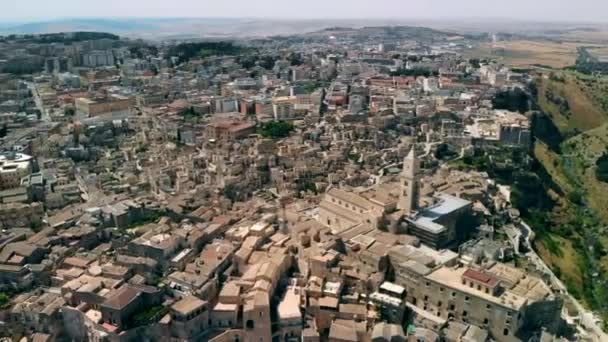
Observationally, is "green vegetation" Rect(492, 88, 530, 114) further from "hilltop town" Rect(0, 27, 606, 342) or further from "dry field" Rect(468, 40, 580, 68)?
"dry field" Rect(468, 40, 580, 68)

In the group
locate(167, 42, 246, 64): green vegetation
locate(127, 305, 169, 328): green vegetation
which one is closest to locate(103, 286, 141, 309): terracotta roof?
locate(127, 305, 169, 328): green vegetation

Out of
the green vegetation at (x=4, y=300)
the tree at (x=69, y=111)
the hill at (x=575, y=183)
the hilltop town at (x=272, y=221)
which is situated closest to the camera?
the hilltop town at (x=272, y=221)

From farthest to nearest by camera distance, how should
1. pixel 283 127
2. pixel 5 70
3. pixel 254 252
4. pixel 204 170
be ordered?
pixel 5 70 → pixel 283 127 → pixel 204 170 → pixel 254 252

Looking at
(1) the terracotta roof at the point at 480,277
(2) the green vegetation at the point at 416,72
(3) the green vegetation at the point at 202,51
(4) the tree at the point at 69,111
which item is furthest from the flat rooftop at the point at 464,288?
(3) the green vegetation at the point at 202,51

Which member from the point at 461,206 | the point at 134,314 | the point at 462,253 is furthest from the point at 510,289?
the point at 134,314

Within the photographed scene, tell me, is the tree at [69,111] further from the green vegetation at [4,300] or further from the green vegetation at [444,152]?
the green vegetation at [444,152]

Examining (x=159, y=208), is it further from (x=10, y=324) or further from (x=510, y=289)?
(x=510, y=289)

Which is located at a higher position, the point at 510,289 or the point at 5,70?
the point at 5,70
